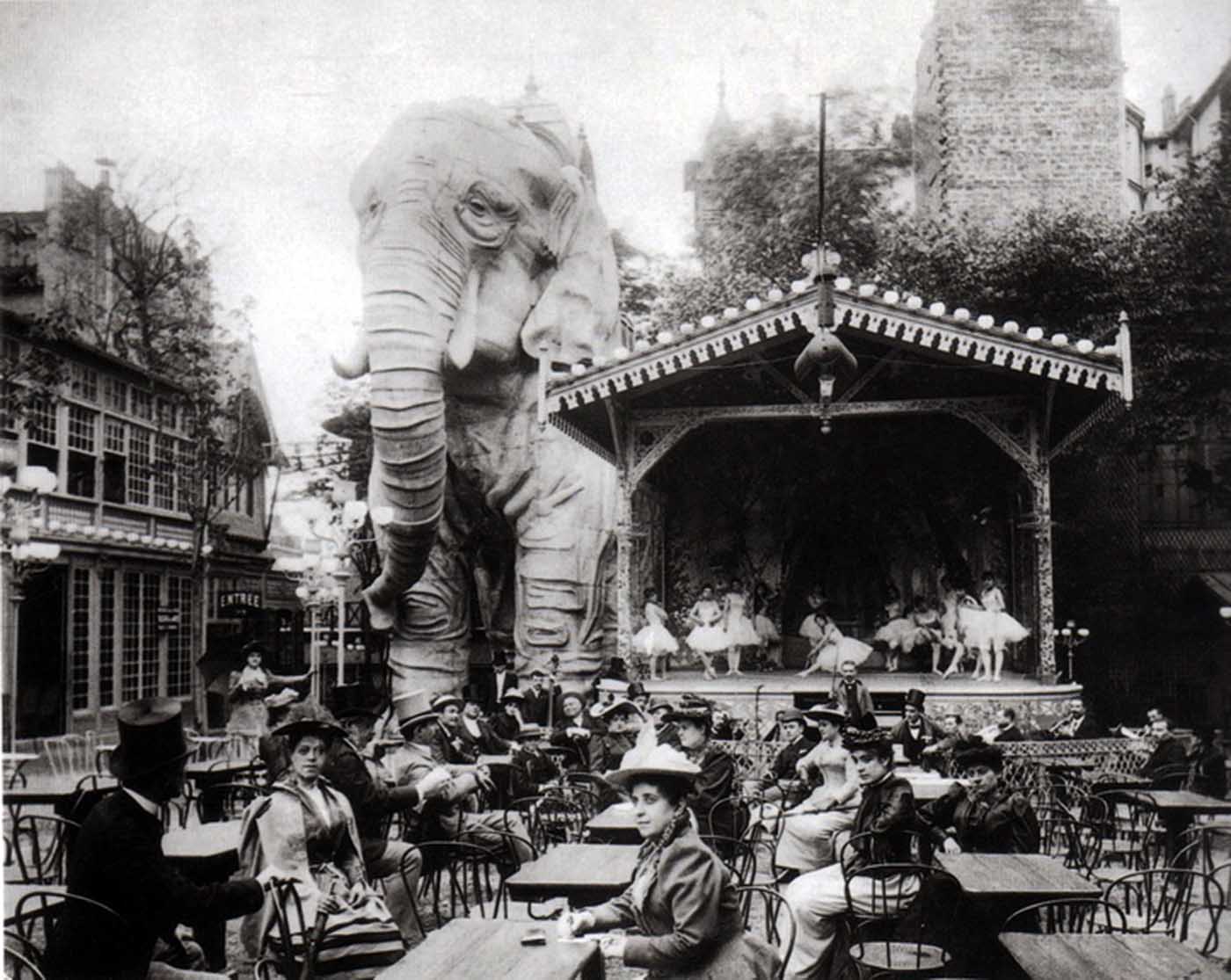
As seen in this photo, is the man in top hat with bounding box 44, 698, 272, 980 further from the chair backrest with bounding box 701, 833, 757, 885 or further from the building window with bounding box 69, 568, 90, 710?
the building window with bounding box 69, 568, 90, 710

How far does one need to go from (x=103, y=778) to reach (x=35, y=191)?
3.82 m

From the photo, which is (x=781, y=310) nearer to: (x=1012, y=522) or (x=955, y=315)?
(x=955, y=315)

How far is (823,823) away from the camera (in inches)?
284

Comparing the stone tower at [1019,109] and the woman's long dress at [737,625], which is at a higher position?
the stone tower at [1019,109]

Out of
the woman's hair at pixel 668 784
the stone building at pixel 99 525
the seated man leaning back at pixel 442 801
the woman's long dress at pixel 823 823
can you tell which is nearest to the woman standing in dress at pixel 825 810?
the woman's long dress at pixel 823 823

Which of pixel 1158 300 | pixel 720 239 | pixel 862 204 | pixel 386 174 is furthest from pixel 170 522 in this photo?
pixel 1158 300

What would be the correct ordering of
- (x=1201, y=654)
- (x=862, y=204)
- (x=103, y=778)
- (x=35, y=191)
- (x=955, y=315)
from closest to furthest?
(x=35, y=191)
(x=103, y=778)
(x=955, y=315)
(x=1201, y=654)
(x=862, y=204)

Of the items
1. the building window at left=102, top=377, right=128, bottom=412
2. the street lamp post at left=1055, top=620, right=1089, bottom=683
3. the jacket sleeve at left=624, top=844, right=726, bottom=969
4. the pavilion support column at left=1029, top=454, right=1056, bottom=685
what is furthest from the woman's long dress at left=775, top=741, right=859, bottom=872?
the building window at left=102, top=377, right=128, bottom=412

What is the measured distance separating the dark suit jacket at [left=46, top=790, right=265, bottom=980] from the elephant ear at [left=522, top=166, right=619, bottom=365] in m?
11.8

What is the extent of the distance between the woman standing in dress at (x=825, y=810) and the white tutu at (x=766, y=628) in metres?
9.08

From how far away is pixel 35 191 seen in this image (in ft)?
26.3

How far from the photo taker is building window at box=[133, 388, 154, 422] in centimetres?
1908

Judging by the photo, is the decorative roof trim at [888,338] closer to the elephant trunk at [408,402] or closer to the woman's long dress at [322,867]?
the elephant trunk at [408,402]

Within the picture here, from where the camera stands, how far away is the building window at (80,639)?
58.0ft
